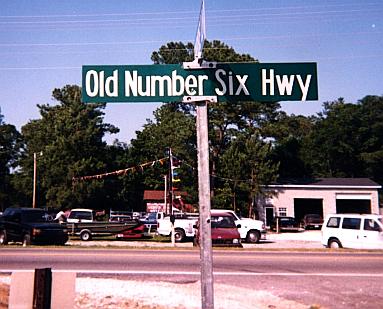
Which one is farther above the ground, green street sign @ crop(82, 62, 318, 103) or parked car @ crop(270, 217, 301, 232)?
green street sign @ crop(82, 62, 318, 103)

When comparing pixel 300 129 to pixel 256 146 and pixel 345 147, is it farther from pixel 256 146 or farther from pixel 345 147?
pixel 256 146

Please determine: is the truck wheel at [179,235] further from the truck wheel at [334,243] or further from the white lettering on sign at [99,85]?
the white lettering on sign at [99,85]

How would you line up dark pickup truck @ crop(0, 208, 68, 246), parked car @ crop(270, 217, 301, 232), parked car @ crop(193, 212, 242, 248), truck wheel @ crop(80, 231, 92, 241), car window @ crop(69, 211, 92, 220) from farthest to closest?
parked car @ crop(270, 217, 301, 232) → car window @ crop(69, 211, 92, 220) → truck wheel @ crop(80, 231, 92, 241) → parked car @ crop(193, 212, 242, 248) → dark pickup truck @ crop(0, 208, 68, 246)

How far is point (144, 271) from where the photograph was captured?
44.3ft

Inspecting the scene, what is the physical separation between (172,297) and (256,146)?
38390 millimetres

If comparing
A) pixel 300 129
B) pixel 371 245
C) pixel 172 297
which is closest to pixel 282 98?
pixel 172 297

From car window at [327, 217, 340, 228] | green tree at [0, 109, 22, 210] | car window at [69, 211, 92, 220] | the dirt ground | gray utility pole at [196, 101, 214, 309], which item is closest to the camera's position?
gray utility pole at [196, 101, 214, 309]

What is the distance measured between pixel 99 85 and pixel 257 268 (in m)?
11.2

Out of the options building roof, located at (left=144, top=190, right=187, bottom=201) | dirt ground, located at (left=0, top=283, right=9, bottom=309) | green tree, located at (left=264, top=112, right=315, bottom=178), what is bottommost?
dirt ground, located at (left=0, top=283, right=9, bottom=309)

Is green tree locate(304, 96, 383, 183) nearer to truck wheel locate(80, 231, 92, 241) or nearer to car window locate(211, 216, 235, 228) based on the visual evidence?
truck wheel locate(80, 231, 92, 241)

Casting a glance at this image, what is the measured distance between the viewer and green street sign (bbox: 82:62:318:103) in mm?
4418

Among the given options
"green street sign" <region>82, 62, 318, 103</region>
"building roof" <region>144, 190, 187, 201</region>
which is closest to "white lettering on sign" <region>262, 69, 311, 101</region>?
"green street sign" <region>82, 62, 318, 103</region>

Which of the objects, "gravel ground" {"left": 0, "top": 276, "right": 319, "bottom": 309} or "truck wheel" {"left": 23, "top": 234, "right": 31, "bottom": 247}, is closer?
"gravel ground" {"left": 0, "top": 276, "right": 319, "bottom": 309}

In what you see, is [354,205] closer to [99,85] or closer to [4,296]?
[4,296]
